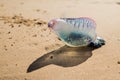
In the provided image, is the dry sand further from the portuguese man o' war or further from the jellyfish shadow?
the portuguese man o' war

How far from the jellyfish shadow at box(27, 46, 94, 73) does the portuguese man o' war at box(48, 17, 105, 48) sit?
0.25 ft

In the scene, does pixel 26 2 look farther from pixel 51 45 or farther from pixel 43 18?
pixel 51 45

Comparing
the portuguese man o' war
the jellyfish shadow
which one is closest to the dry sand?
the jellyfish shadow

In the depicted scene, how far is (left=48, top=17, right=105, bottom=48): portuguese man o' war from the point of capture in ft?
8.84

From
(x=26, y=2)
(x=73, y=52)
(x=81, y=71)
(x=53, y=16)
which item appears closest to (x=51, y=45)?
(x=73, y=52)

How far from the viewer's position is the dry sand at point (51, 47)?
2455 millimetres

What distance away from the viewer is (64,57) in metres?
Answer: 2.74

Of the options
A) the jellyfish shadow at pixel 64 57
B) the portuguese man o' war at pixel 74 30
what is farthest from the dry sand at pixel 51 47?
the portuguese man o' war at pixel 74 30

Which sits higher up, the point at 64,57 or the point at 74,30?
the point at 74,30

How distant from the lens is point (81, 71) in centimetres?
248

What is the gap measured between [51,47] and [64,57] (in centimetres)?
29

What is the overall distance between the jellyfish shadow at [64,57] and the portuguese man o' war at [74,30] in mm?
76

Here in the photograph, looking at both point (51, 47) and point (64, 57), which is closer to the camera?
point (64, 57)

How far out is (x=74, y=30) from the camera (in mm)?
2732
